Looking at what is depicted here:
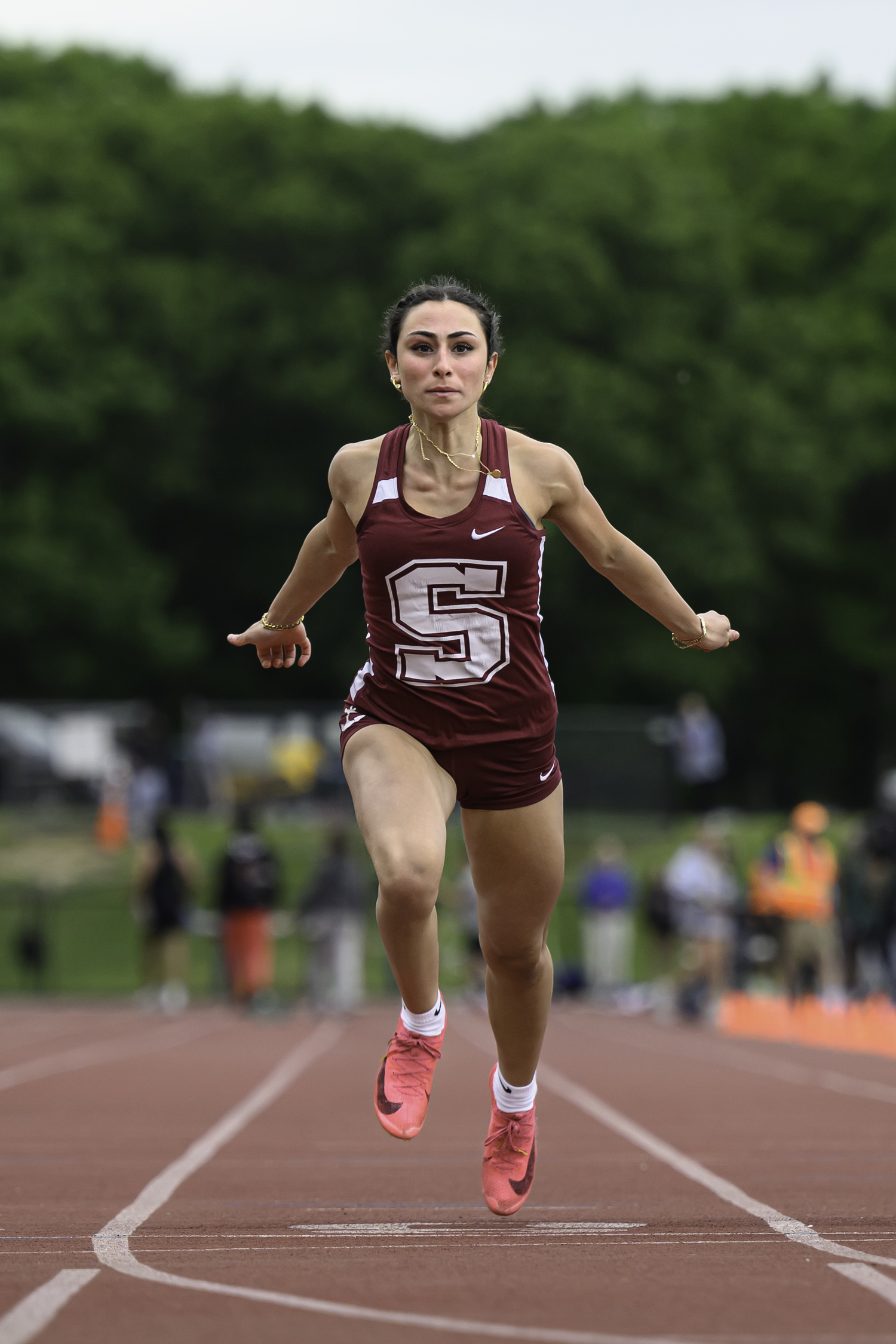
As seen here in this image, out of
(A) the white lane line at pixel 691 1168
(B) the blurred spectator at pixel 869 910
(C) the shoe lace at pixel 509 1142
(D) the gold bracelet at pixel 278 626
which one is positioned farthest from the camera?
(B) the blurred spectator at pixel 869 910

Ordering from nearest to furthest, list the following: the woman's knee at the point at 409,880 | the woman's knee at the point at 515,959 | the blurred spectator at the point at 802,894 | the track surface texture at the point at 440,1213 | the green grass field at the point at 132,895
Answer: the track surface texture at the point at 440,1213
the woman's knee at the point at 409,880
the woman's knee at the point at 515,959
the blurred spectator at the point at 802,894
the green grass field at the point at 132,895

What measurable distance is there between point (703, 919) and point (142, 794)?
12810 millimetres

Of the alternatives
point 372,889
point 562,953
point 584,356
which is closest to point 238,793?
point 372,889

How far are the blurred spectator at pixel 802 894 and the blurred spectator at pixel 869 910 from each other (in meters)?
0.33

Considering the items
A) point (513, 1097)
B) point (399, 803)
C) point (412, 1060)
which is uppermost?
point (399, 803)

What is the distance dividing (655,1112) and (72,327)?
3427cm

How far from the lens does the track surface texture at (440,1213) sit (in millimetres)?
4207

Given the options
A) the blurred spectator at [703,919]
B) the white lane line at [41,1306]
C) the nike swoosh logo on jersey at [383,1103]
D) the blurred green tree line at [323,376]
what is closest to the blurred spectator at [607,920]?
the blurred spectator at [703,919]

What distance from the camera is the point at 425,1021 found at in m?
5.87

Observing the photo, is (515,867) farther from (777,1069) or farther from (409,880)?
(777,1069)

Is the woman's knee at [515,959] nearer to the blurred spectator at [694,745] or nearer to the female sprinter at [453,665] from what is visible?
the female sprinter at [453,665]

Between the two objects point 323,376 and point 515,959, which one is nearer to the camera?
point 515,959

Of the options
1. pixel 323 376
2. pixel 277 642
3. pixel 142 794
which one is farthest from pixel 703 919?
pixel 323 376

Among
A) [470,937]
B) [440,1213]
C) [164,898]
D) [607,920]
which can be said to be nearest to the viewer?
[440,1213]
